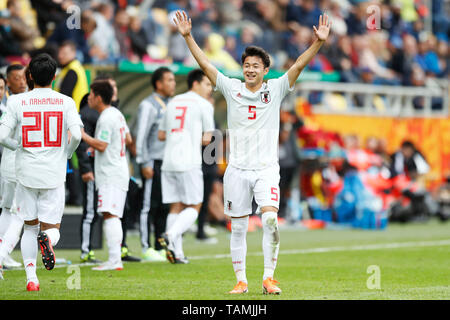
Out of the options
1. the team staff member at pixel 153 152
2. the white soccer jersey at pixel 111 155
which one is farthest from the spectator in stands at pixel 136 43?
the white soccer jersey at pixel 111 155

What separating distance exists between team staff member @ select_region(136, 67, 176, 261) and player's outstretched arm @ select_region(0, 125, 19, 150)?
3695mm

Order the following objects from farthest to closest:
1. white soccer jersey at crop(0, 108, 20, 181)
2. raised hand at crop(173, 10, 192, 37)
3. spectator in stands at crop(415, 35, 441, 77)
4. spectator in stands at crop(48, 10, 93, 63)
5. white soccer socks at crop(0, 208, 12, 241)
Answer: spectator in stands at crop(415, 35, 441, 77), spectator in stands at crop(48, 10, 93, 63), white soccer socks at crop(0, 208, 12, 241), white soccer jersey at crop(0, 108, 20, 181), raised hand at crop(173, 10, 192, 37)

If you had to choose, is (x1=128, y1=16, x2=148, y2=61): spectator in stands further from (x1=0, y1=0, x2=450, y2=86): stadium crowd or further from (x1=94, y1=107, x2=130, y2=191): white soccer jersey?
(x1=94, y1=107, x2=130, y2=191): white soccer jersey

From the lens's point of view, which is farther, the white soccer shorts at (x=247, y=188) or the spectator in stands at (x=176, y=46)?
the spectator in stands at (x=176, y=46)

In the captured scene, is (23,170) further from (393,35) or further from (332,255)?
(393,35)

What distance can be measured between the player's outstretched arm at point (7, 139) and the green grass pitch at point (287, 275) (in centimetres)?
126

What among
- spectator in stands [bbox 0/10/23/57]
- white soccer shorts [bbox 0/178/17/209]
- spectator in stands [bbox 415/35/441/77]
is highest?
spectator in stands [bbox 415/35/441/77]

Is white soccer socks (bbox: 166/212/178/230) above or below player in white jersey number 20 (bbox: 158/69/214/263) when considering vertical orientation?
below

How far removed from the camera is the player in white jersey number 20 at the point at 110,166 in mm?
9914

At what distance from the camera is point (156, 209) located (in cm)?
1215

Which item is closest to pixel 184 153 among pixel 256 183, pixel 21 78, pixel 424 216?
pixel 21 78

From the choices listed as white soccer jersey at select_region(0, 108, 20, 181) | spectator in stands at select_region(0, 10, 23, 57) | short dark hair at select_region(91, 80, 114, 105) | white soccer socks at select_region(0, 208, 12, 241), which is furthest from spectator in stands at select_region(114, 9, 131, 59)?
white soccer socks at select_region(0, 208, 12, 241)

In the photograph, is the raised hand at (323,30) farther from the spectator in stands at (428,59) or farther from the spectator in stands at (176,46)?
the spectator in stands at (428,59)

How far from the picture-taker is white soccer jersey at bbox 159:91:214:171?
11.2 metres
